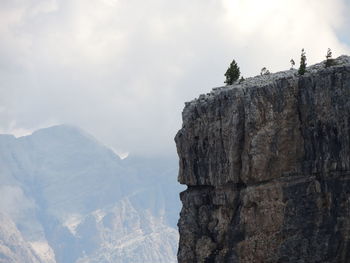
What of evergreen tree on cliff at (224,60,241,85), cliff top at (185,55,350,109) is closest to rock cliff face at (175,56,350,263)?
cliff top at (185,55,350,109)

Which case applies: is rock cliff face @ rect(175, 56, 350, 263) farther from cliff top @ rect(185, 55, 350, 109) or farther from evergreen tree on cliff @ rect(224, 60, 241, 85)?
evergreen tree on cliff @ rect(224, 60, 241, 85)

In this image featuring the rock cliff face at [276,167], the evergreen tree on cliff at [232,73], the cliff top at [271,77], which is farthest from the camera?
the evergreen tree on cliff at [232,73]

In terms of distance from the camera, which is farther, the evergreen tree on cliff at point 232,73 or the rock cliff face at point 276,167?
the evergreen tree on cliff at point 232,73

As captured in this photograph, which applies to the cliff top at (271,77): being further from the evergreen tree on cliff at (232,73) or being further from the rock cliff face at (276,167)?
the evergreen tree on cliff at (232,73)

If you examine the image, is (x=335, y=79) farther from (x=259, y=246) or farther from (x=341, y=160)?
(x=259, y=246)

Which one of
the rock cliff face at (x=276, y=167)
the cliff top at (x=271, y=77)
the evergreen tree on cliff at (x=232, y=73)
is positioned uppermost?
the evergreen tree on cliff at (x=232, y=73)

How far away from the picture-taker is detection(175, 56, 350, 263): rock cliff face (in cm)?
9144

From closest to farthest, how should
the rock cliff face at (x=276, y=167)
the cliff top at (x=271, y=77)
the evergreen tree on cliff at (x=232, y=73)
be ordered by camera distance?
the rock cliff face at (x=276, y=167), the cliff top at (x=271, y=77), the evergreen tree on cliff at (x=232, y=73)

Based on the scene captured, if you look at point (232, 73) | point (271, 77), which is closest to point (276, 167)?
point (271, 77)

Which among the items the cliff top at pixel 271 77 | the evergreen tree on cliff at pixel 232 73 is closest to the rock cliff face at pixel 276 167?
the cliff top at pixel 271 77

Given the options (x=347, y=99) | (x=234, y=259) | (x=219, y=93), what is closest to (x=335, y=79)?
(x=347, y=99)

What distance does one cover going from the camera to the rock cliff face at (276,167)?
9144cm

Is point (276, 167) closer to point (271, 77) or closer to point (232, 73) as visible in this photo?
point (271, 77)

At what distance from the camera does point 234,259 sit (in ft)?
325
